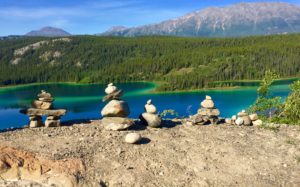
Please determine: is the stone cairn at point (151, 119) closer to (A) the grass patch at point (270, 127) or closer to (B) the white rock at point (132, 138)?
(B) the white rock at point (132, 138)

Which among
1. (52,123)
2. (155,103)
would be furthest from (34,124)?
(155,103)

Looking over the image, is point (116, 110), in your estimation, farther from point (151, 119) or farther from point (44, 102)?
point (44, 102)

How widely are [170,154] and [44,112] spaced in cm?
819

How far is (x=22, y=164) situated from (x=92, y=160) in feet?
10.6

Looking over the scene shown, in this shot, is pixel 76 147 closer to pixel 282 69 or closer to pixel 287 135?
pixel 287 135

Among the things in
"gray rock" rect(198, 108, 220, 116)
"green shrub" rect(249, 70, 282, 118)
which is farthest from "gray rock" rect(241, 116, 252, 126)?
"green shrub" rect(249, 70, 282, 118)

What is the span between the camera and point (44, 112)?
23.8m

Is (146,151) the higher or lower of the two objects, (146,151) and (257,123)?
the lower

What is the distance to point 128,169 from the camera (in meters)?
18.9

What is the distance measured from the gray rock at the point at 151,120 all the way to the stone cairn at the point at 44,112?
489cm

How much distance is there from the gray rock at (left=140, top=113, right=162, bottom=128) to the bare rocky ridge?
63 cm

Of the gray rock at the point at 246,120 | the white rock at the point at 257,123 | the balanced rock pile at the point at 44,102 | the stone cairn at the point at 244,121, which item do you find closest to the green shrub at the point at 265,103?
the stone cairn at the point at 244,121

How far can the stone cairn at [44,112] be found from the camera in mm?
23766

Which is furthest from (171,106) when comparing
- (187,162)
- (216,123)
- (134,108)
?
(187,162)
